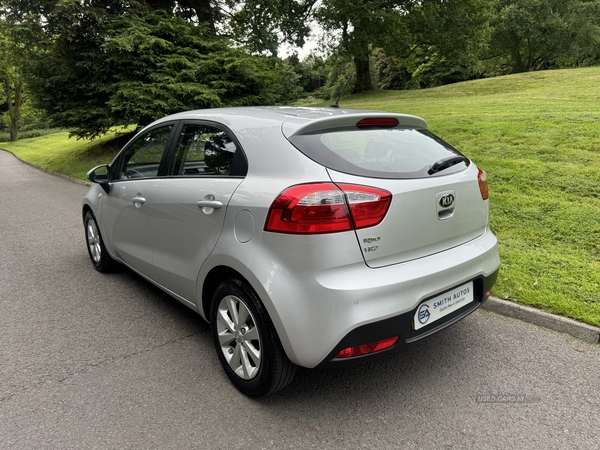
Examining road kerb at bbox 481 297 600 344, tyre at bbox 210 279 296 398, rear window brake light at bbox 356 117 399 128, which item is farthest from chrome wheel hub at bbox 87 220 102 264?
road kerb at bbox 481 297 600 344

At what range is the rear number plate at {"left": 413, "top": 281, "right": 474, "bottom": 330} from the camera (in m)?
2.35

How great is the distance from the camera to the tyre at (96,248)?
15.0 ft

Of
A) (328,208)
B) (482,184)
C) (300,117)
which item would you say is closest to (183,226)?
(300,117)

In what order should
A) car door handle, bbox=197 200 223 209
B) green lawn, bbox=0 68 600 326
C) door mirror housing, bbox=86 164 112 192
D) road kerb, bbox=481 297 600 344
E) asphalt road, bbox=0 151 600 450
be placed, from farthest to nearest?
door mirror housing, bbox=86 164 112 192 < green lawn, bbox=0 68 600 326 < road kerb, bbox=481 297 600 344 < car door handle, bbox=197 200 223 209 < asphalt road, bbox=0 151 600 450

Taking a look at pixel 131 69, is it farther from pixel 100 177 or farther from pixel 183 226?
pixel 183 226

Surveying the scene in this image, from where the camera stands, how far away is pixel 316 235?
211cm

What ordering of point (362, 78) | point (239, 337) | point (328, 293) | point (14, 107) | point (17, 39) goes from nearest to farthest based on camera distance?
point (328, 293) → point (239, 337) → point (17, 39) → point (362, 78) → point (14, 107)

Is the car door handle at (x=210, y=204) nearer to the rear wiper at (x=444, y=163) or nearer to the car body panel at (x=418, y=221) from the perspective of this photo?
the car body panel at (x=418, y=221)

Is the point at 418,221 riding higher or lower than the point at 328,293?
higher

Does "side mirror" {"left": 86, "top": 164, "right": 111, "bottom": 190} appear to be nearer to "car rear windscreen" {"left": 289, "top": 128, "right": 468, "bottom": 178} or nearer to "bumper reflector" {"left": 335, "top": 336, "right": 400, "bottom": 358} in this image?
"car rear windscreen" {"left": 289, "top": 128, "right": 468, "bottom": 178}

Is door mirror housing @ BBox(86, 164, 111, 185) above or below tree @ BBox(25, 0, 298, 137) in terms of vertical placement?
below

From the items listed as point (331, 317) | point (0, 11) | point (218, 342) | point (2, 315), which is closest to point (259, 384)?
point (218, 342)

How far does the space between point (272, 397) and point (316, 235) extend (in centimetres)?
112

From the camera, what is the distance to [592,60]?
41312 millimetres
